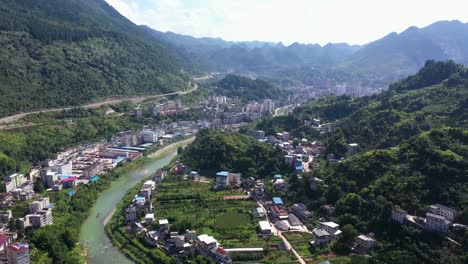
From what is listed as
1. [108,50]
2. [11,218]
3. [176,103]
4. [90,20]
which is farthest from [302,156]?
[90,20]

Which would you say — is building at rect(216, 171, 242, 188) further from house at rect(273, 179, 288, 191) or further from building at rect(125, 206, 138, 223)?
building at rect(125, 206, 138, 223)

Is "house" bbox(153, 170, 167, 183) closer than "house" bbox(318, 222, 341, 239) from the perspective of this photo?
No

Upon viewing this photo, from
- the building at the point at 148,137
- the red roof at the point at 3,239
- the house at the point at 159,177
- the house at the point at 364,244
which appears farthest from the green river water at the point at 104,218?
the house at the point at 364,244

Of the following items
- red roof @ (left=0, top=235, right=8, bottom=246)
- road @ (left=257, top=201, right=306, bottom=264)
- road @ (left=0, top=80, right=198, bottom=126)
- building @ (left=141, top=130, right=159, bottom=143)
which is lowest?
road @ (left=257, top=201, right=306, bottom=264)

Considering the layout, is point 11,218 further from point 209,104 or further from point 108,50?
point 108,50

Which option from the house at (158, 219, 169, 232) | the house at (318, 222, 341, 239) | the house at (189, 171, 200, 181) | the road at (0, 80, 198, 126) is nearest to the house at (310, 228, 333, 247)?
the house at (318, 222, 341, 239)

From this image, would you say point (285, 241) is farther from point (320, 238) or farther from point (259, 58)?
point (259, 58)

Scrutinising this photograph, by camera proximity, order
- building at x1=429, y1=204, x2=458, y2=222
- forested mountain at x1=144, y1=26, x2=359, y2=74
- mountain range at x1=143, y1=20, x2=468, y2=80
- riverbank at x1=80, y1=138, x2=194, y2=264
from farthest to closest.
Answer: forested mountain at x1=144, y1=26, x2=359, y2=74 < mountain range at x1=143, y1=20, x2=468, y2=80 < riverbank at x1=80, y1=138, x2=194, y2=264 < building at x1=429, y1=204, x2=458, y2=222

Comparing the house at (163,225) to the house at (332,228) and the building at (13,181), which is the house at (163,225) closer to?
the house at (332,228)
